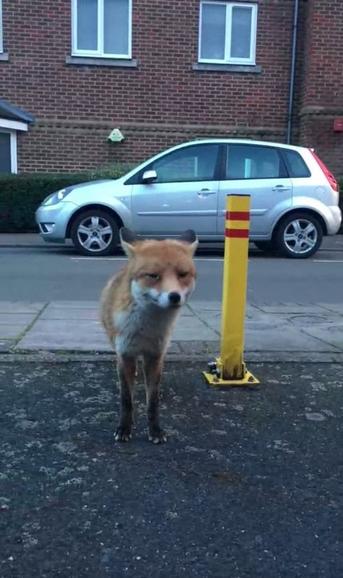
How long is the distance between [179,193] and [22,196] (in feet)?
13.9

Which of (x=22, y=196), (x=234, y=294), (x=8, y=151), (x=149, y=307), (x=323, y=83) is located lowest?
(x=22, y=196)

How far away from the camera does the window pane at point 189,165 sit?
1050 centimetres

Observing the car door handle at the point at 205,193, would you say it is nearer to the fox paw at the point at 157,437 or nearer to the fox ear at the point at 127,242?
the fox ear at the point at 127,242

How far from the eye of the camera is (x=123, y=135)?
51.7ft

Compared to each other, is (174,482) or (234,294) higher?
(234,294)

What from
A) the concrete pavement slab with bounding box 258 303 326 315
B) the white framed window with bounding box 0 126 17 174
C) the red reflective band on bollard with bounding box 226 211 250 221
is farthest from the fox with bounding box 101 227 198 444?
the white framed window with bounding box 0 126 17 174

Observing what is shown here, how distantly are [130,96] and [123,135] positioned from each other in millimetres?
983

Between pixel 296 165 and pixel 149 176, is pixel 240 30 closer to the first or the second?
pixel 296 165

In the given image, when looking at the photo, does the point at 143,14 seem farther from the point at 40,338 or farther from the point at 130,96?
the point at 40,338

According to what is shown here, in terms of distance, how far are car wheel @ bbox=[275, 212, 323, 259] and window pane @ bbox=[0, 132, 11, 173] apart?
8.06 meters

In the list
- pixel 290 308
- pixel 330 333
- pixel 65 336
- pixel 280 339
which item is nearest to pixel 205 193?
pixel 290 308

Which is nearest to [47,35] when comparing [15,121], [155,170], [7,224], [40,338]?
[15,121]

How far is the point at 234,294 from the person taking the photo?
4.07 metres

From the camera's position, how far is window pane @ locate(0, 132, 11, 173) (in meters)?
15.5
